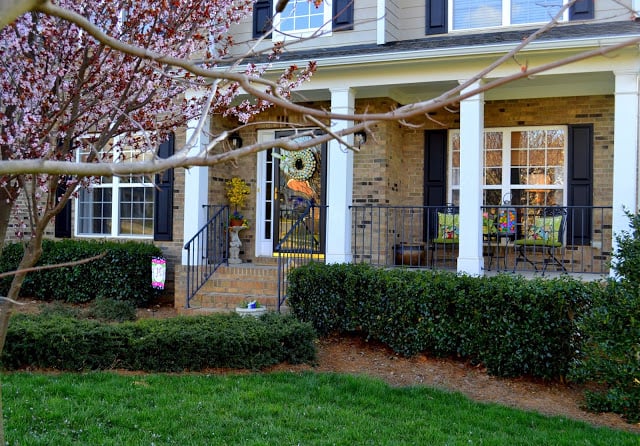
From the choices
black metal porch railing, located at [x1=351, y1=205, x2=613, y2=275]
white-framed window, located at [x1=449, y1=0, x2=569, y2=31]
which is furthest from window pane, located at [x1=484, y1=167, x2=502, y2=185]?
white-framed window, located at [x1=449, y1=0, x2=569, y2=31]

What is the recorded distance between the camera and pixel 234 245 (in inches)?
440

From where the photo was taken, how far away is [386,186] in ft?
34.3

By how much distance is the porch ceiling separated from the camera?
896 centimetres

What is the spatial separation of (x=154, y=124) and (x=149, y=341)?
7.63ft

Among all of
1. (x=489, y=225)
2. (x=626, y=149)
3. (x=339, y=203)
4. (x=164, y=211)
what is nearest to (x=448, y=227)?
(x=489, y=225)

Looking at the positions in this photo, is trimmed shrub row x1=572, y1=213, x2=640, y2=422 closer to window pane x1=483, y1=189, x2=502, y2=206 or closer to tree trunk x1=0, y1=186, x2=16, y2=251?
window pane x1=483, y1=189, x2=502, y2=206

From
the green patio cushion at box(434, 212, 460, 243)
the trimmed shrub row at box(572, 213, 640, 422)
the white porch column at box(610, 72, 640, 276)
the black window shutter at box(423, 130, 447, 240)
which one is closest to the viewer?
the trimmed shrub row at box(572, 213, 640, 422)

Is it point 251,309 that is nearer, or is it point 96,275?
point 251,309

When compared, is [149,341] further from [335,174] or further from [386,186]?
[386,186]

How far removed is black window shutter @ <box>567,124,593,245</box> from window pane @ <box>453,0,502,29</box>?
2028 mm

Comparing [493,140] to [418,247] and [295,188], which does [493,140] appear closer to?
[418,247]

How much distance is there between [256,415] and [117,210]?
26.2 feet

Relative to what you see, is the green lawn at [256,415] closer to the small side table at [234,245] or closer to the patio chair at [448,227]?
the patio chair at [448,227]

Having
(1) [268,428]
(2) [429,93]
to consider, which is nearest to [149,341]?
(1) [268,428]
